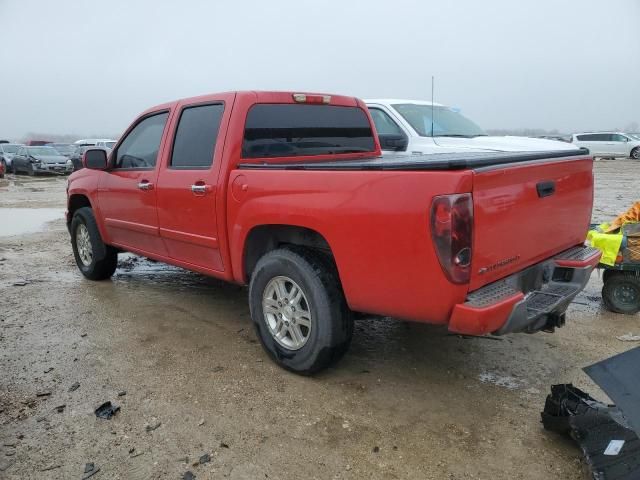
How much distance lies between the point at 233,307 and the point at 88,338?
127cm

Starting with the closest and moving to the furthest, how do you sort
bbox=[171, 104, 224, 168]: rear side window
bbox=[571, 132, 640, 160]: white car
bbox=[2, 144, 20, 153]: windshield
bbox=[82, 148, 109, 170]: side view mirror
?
bbox=[171, 104, 224, 168]: rear side window
bbox=[82, 148, 109, 170]: side view mirror
bbox=[2, 144, 20, 153]: windshield
bbox=[571, 132, 640, 160]: white car

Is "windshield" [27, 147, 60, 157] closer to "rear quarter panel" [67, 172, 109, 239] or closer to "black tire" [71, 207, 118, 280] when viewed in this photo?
"black tire" [71, 207, 118, 280]

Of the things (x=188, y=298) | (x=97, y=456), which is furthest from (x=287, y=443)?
(x=188, y=298)

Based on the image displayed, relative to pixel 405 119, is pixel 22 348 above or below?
below

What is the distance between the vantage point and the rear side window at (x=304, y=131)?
3.95 metres

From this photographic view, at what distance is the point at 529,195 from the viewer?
296 centimetres

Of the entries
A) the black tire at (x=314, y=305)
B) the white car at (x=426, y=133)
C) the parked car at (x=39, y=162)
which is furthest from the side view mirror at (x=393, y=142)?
the parked car at (x=39, y=162)

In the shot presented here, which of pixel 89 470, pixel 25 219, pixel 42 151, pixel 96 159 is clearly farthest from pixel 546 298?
pixel 42 151

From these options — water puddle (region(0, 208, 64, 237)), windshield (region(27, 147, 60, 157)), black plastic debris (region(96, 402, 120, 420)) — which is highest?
windshield (region(27, 147, 60, 157))

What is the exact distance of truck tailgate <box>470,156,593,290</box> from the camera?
268 cm

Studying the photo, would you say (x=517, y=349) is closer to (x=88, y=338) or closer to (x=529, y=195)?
(x=529, y=195)

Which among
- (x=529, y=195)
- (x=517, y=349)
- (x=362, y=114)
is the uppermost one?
(x=362, y=114)

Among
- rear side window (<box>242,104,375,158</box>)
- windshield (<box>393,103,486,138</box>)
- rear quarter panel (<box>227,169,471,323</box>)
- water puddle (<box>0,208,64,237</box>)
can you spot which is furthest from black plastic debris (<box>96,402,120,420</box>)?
water puddle (<box>0,208,64,237</box>)

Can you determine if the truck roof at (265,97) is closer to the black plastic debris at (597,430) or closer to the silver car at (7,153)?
the black plastic debris at (597,430)
